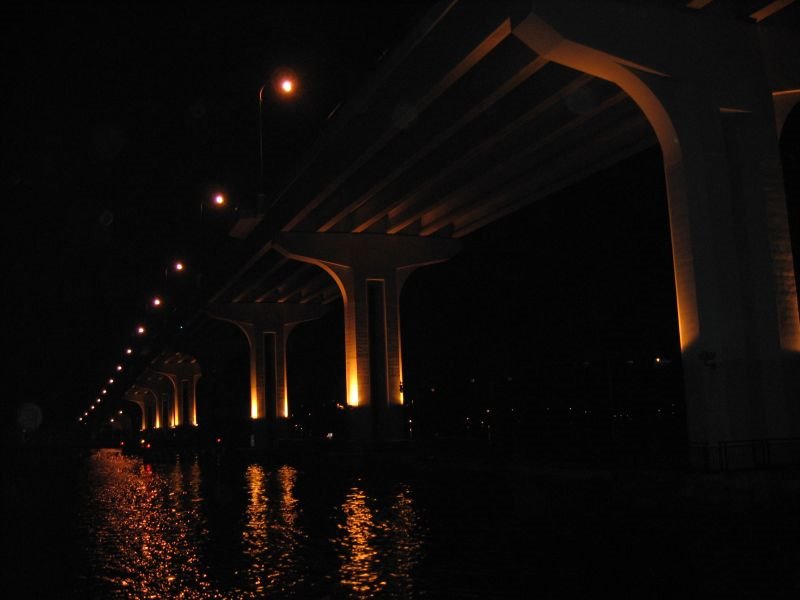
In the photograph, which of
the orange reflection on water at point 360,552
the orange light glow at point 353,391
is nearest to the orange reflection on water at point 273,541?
the orange reflection on water at point 360,552

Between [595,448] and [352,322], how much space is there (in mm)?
14541

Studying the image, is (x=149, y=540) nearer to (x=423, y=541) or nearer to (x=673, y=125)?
(x=423, y=541)

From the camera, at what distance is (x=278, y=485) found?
25.8 m

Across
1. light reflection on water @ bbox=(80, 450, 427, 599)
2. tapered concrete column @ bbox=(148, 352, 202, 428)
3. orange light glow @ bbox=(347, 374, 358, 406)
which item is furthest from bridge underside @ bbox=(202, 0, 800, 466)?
tapered concrete column @ bbox=(148, 352, 202, 428)

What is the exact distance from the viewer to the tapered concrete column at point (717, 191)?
18.6 metres

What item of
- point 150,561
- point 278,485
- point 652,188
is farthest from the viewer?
point 652,188

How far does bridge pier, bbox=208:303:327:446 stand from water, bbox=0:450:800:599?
39428 mm

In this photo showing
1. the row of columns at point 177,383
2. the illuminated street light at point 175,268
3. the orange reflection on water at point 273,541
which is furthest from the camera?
the row of columns at point 177,383

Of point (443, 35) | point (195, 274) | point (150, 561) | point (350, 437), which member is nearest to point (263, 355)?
point (195, 274)

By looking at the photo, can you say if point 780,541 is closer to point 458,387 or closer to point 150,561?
point 150,561

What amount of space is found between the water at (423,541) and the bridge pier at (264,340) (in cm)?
3943

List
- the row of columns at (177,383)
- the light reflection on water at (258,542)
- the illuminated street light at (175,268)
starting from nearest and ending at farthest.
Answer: the light reflection on water at (258,542) → the illuminated street light at (175,268) → the row of columns at (177,383)

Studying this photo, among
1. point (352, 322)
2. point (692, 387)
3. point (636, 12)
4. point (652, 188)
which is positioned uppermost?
point (652, 188)

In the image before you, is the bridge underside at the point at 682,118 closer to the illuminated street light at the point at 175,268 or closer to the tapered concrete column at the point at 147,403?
the illuminated street light at the point at 175,268
